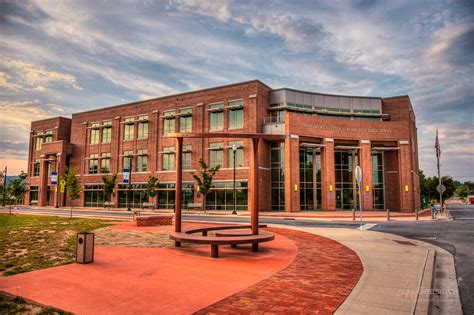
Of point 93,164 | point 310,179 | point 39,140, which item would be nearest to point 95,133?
point 93,164

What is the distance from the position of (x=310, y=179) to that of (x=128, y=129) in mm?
27832

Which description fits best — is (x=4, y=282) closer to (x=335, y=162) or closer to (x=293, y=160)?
(x=293, y=160)

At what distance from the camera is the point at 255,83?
129 ft

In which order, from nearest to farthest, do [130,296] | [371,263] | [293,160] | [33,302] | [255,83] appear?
[33,302]
[130,296]
[371,263]
[293,160]
[255,83]

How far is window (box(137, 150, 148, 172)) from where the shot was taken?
157 ft

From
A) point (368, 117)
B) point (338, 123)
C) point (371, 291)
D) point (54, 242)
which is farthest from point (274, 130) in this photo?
point (371, 291)

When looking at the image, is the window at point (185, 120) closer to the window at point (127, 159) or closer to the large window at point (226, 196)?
the large window at point (226, 196)

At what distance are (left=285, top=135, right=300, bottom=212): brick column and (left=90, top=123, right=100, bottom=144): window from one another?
3205 cm

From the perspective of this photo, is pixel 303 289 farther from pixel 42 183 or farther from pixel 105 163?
pixel 42 183

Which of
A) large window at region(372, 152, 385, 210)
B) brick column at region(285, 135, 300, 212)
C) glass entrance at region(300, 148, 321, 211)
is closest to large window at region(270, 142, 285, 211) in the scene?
glass entrance at region(300, 148, 321, 211)

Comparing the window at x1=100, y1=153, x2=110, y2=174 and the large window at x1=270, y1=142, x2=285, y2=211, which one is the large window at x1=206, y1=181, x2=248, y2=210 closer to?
the large window at x1=270, y1=142, x2=285, y2=211

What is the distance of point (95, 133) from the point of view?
177 ft

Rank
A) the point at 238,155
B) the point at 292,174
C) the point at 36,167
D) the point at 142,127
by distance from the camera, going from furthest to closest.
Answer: the point at 36,167, the point at 142,127, the point at 238,155, the point at 292,174

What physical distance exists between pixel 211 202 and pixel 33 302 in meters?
36.0
